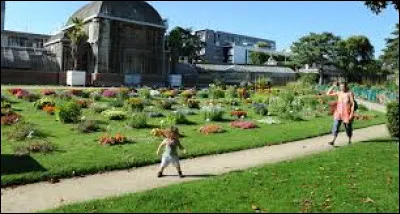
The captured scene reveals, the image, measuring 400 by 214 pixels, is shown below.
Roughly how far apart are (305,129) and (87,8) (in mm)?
42683

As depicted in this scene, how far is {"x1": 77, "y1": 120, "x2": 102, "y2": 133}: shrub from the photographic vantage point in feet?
57.4

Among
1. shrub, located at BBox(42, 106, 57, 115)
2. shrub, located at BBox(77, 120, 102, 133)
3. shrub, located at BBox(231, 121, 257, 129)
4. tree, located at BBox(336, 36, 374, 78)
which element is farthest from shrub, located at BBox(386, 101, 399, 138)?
tree, located at BBox(336, 36, 374, 78)

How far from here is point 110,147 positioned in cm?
1454

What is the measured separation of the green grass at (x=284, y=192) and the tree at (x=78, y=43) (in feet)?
146

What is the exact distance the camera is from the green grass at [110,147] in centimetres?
1091

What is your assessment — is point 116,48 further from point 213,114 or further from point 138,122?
point 138,122

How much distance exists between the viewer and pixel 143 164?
12664 millimetres

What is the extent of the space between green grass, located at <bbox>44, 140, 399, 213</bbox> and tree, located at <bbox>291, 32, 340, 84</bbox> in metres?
69.0

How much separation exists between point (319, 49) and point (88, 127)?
2578 inches

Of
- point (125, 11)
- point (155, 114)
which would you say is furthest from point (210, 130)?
point (125, 11)

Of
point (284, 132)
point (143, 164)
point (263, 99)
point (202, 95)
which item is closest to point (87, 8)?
point (202, 95)

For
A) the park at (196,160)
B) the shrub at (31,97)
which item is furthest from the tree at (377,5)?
the shrub at (31,97)

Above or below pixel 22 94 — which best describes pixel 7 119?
above

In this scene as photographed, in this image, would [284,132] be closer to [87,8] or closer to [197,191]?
[197,191]
